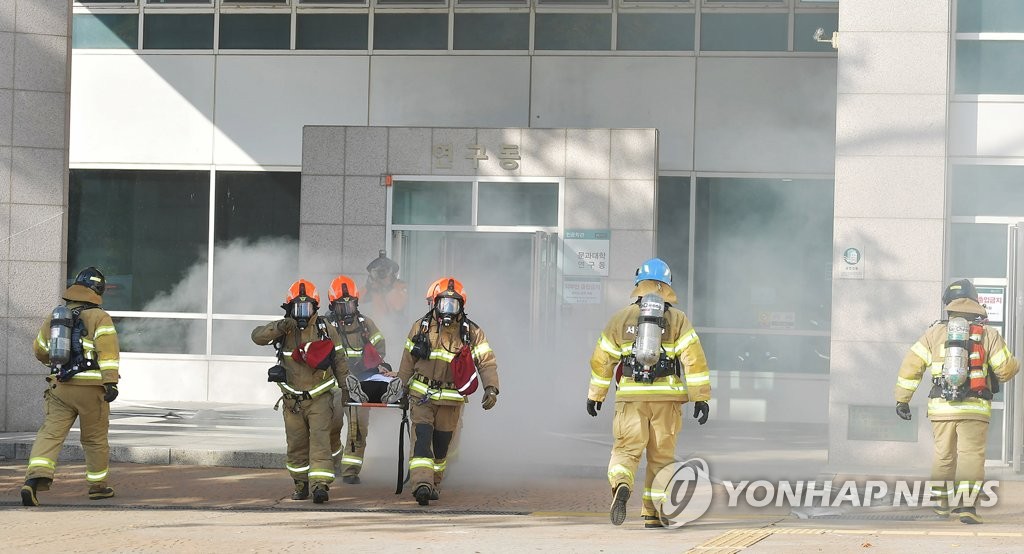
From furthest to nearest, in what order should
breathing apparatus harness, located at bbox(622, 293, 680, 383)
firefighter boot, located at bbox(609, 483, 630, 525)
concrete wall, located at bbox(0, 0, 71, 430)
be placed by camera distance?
concrete wall, located at bbox(0, 0, 71, 430) → breathing apparatus harness, located at bbox(622, 293, 680, 383) → firefighter boot, located at bbox(609, 483, 630, 525)

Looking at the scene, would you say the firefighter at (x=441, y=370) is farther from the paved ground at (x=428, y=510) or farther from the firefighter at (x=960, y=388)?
the firefighter at (x=960, y=388)

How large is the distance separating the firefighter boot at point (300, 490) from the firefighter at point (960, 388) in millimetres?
4485

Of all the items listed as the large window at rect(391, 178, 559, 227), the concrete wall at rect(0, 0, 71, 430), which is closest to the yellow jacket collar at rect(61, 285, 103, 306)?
the concrete wall at rect(0, 0, 71, 430)

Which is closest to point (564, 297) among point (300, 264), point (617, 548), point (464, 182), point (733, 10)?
point (464, 182)

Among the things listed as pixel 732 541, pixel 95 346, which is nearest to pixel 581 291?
pixel 95 346

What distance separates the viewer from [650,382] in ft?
29.9

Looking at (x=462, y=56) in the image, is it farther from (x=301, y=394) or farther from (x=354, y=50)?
(x=301, y=394)

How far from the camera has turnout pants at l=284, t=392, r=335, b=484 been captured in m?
10.6

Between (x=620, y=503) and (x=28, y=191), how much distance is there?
7.93 metres

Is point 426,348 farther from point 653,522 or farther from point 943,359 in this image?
point 943,359

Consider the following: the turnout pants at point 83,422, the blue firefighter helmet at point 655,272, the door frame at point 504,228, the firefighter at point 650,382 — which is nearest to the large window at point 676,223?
the door frame at point 504,228

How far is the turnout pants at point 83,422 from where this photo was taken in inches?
413

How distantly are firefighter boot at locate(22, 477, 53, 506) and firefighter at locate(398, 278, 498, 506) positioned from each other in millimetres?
2706

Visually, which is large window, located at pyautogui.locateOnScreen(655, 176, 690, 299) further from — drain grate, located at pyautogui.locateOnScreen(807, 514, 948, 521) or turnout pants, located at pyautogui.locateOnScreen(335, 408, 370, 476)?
drain grate, located at pyautogui.locateOnScreen(807, 514, 948, 521)
